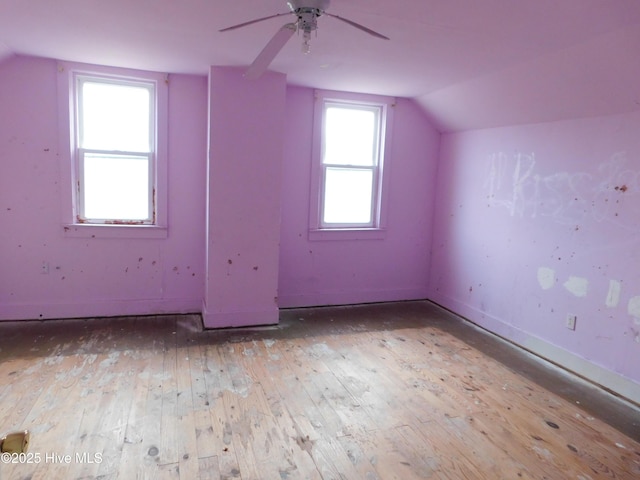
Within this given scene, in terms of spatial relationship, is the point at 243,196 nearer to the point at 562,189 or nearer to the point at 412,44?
the point at 412,44

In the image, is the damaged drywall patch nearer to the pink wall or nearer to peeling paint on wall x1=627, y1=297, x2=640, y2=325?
peeling paint on wall x1=627, y1=297, x2=640, y2=325

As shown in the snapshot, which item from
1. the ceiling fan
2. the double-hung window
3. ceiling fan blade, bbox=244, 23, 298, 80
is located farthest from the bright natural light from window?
the ceiling fan

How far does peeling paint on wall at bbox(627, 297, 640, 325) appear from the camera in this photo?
270 cm

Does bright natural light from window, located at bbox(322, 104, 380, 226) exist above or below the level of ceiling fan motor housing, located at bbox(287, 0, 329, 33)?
below

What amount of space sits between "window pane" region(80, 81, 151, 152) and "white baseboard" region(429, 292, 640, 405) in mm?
3440

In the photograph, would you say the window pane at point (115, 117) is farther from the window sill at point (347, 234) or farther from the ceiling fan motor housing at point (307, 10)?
the ceiling fan motor housing at point (307, 10)

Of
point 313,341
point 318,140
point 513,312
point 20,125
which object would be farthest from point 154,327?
point 513,312

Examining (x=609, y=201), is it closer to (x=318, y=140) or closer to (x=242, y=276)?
(x=318, y=140)

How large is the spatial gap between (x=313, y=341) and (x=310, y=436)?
4.25 feet

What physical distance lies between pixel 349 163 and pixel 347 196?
13.5 inches

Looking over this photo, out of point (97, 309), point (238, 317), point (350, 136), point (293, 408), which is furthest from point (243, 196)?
point (293, 408)

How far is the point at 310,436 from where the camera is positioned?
2227mm

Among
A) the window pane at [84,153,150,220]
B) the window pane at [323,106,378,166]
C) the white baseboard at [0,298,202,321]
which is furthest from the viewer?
the window pane at [323,106,378,166]

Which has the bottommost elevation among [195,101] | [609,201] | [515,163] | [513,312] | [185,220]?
[513,312]
